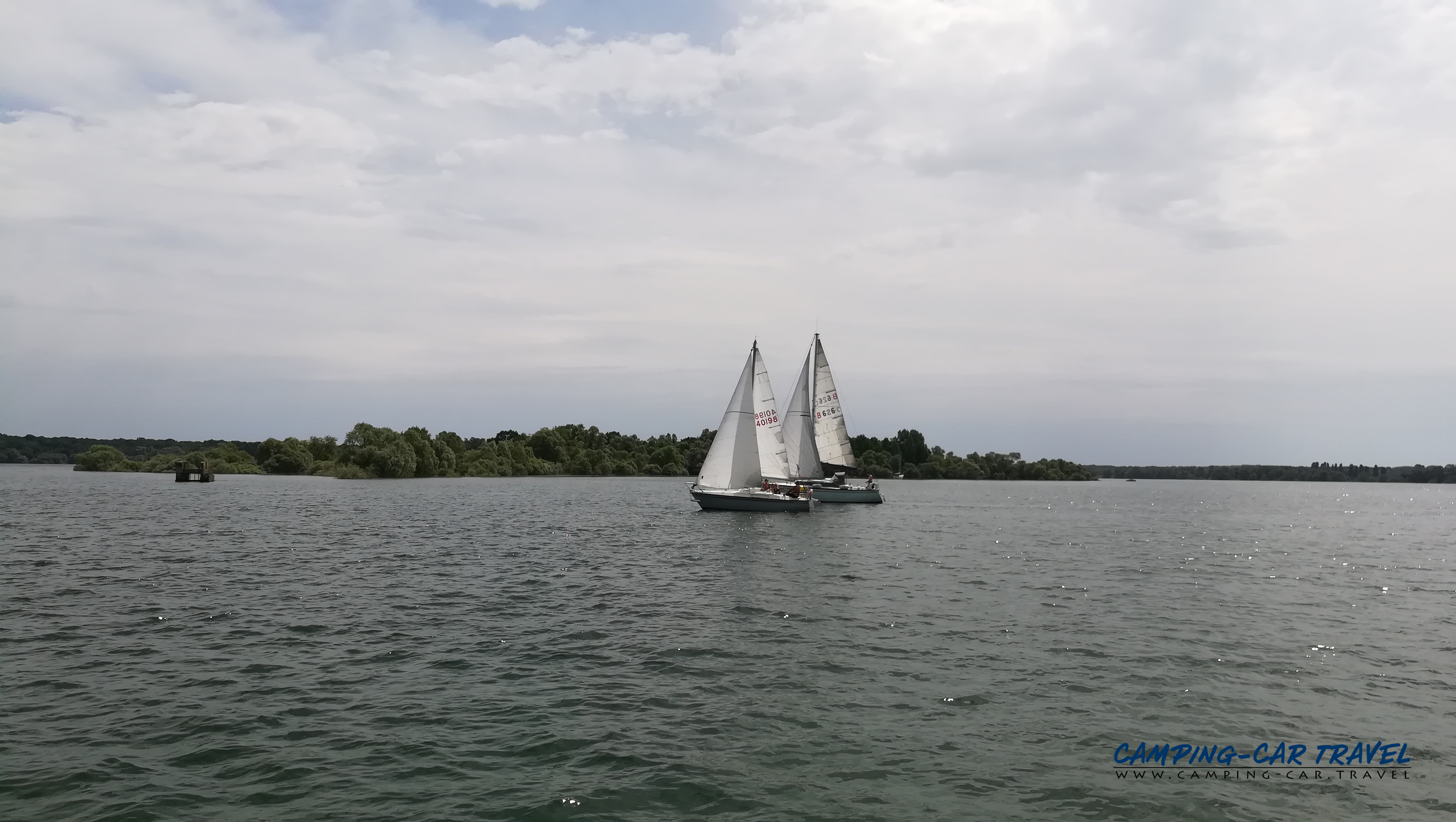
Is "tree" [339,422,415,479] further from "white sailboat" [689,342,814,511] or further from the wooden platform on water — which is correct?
"white sailboat" [689,342,814,511]

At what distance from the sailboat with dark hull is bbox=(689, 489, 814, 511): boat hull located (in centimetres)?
586

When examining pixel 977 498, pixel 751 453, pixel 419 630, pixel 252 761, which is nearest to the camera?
pixel 252 761

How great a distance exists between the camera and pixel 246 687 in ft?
57.8

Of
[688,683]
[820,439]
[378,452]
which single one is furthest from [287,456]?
[688,683]

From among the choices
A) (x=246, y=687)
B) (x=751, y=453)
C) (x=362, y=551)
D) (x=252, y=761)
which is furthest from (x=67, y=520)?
(x=252, y=761)

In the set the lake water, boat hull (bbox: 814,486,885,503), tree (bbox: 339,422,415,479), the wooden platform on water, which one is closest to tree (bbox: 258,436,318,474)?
tree (bbox: 339,422,415,479)

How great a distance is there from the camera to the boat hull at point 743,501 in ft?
233

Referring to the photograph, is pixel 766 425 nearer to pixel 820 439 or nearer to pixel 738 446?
pixel 738 446

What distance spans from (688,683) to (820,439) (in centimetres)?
6959

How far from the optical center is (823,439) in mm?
87562

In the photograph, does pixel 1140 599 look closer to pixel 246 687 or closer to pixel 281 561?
pixel 246 687

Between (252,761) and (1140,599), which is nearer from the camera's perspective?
(252,761)

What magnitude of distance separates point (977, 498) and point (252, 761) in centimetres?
13541

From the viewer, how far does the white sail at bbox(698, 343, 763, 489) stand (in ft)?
230
